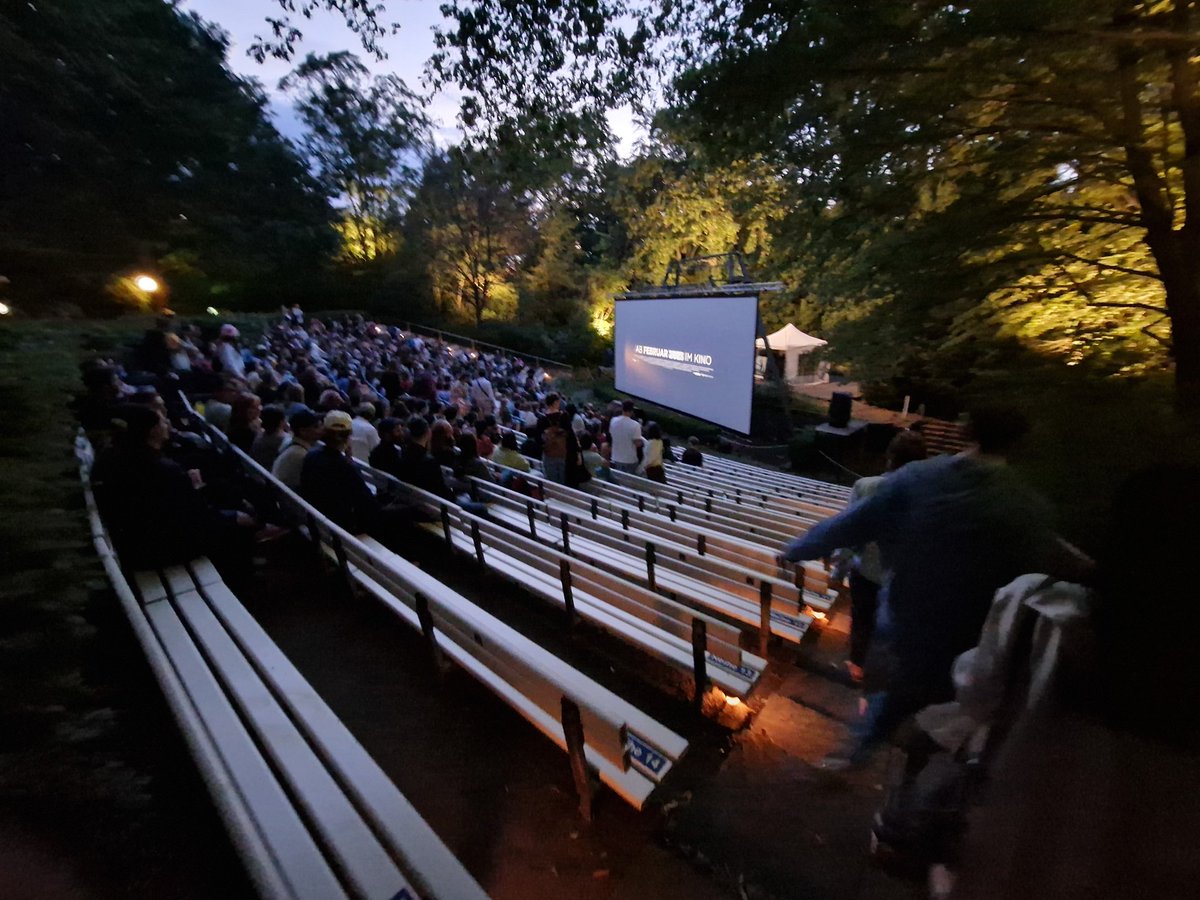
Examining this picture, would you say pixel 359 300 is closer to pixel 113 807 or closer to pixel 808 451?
pixel 808 451

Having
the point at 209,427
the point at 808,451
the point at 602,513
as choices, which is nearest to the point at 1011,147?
the point at 602,513

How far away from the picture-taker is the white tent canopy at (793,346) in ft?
69.8

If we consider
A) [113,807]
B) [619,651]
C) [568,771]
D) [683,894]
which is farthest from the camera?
[619,651]

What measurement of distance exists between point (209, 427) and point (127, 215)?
261 cm

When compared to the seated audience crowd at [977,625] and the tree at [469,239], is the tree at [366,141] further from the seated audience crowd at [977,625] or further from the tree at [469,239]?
Answer: the seated audience crowd at [977,625]

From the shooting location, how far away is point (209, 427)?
235 inches

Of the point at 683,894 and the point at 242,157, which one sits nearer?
the point at 683,894

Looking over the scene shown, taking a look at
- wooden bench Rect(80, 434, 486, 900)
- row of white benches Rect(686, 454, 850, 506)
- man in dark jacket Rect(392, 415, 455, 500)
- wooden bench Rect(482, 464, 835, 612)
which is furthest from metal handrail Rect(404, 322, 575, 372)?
wooden bench Rect(80, 434, 486, 900)

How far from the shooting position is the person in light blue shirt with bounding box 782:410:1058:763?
1757mm

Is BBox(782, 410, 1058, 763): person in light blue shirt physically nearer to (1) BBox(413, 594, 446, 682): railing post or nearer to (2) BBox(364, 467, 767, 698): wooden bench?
(2) BBox(364, 467, 767, 698): wooden bench

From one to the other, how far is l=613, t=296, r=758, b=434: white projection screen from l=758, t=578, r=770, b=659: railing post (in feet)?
30.4

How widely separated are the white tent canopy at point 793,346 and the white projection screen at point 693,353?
3.46 meters

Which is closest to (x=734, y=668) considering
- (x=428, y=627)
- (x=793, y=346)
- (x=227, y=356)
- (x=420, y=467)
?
(x=428, y=627)

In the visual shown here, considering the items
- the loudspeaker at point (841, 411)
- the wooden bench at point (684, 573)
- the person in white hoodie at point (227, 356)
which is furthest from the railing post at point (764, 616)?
the loudspeaker at point (841, 411)
